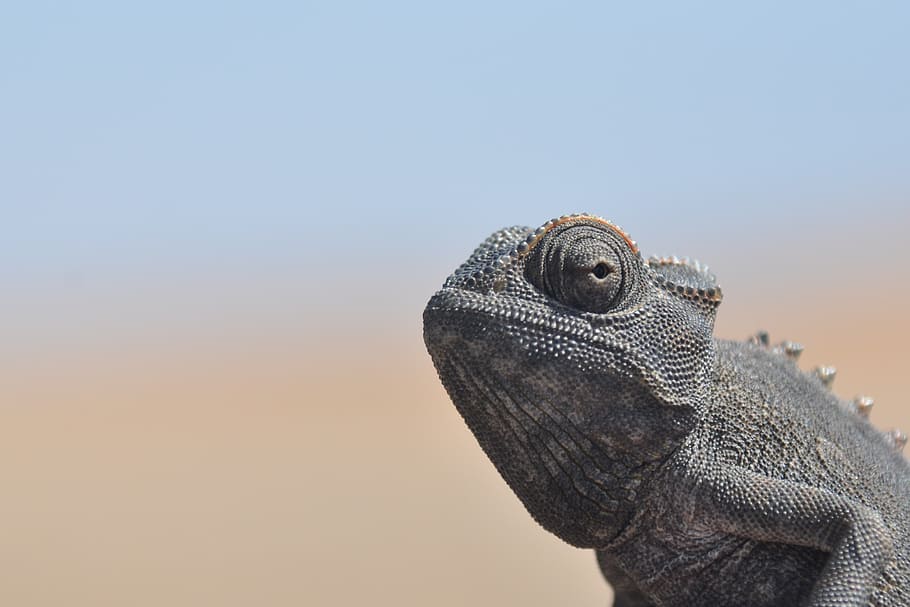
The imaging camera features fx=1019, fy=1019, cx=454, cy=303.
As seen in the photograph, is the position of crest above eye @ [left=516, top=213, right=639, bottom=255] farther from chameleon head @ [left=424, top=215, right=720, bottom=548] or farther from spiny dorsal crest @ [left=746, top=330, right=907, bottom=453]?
spiny dorsal crest @ [left=746, top=330, right=907, bottom=453]

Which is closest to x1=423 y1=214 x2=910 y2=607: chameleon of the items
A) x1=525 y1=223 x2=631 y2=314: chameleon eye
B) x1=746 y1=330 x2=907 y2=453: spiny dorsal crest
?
x1=525 y1=223 x2=631 y2=314: chameleon eye

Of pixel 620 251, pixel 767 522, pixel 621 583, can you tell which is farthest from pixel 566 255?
pixel 621 583

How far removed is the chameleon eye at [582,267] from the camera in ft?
14.2

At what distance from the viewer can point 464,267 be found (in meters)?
4.51

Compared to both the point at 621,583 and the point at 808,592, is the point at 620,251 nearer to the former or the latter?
the point at 808,592

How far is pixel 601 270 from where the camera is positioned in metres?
4.35

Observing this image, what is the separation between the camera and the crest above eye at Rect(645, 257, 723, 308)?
4.70 m

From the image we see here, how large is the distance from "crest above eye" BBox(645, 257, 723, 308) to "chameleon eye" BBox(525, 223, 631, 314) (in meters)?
0.38

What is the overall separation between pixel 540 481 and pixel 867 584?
1.39m

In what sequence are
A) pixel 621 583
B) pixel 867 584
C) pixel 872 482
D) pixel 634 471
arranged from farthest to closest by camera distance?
pixel 621 583 < pixel 872 482 < pixel 634 471 < pixel 867 584

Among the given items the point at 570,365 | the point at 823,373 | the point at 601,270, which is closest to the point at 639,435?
the point at 570,365

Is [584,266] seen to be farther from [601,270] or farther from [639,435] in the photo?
[639,435]

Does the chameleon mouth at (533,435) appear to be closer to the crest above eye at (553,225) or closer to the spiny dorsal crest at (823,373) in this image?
the crest above eye at (553,225)

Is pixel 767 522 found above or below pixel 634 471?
below
